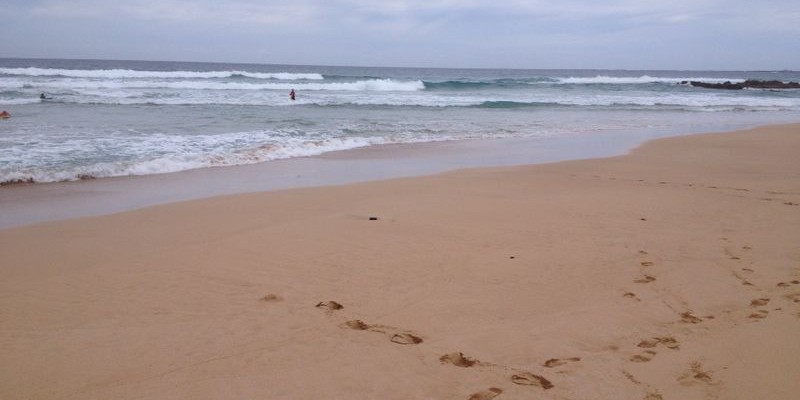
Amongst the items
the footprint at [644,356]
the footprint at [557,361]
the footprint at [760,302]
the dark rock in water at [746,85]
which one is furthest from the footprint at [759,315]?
the dark rock in water at [746,85]

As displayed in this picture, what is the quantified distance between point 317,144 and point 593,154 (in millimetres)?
6269

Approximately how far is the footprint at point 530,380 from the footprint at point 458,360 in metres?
0.26

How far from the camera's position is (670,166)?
10.9 metres

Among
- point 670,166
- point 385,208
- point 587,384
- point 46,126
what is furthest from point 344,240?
point 46,126

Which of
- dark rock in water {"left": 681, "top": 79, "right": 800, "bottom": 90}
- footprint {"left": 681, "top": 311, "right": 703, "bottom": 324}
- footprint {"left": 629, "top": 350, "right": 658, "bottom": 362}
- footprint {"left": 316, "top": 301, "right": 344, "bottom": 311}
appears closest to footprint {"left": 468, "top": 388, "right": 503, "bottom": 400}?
footprint {"left": 629, "top": 350, "right": 658, "bottom": 362}

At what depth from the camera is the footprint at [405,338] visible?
3477mm

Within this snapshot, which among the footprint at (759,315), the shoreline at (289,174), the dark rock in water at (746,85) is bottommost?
the footprint at (759,315)

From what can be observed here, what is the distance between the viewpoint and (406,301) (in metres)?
4.11

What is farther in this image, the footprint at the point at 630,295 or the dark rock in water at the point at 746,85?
the dark rock in water at the point at 746,85

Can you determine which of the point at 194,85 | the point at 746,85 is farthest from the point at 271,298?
the point at 746,85

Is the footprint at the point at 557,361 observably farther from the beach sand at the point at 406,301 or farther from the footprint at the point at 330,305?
the footprint at the point at 330,305

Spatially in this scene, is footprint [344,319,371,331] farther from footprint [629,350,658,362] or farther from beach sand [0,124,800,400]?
footprint [629,350,658,362]

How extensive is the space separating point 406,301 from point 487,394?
1.31 metres

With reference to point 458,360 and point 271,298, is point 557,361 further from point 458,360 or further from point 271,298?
point 271,298
